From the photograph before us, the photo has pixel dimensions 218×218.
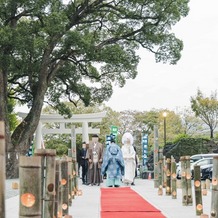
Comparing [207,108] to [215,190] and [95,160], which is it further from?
[215,190]

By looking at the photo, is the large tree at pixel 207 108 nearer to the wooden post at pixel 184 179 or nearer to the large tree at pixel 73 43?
the large tree at pixel 73 43

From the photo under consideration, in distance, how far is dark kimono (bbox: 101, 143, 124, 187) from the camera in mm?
15477

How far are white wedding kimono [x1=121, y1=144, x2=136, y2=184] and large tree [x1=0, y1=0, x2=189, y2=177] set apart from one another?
5.08 m

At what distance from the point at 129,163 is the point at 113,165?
1789 mm

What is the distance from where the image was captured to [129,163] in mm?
17203

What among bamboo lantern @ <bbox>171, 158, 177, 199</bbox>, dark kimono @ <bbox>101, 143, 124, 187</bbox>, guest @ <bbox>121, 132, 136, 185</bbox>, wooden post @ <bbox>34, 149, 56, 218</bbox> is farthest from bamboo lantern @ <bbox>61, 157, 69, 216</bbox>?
guest @ <bbox>121, 132, 136, 185</bbox>

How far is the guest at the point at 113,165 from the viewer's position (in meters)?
15.5

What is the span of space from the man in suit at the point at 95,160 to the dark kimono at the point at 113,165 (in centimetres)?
148

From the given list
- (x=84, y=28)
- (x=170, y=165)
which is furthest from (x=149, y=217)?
(x=84, y=28)

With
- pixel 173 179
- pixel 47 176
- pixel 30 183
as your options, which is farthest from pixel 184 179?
pixel 30 183

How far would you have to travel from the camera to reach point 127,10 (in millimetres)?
21828

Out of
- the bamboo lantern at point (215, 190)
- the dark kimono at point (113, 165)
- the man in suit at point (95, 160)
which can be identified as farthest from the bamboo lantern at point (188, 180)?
the man in suit at point (95, 160)

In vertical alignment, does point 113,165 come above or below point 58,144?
below

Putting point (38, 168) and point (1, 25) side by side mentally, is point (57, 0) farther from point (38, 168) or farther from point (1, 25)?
point (38, 168)
